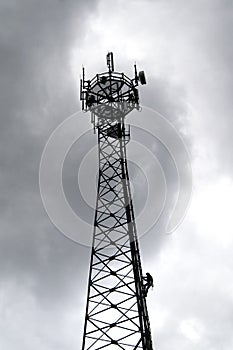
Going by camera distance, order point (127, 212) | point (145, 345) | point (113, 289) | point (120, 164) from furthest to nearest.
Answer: point (120, 164) < point (127, 212) < point (113, 289) < point (145, 345)

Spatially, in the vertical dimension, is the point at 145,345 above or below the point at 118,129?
below

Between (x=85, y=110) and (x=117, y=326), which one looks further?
(x=85, y=110)

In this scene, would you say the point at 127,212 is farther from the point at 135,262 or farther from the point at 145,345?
the point at 145,345

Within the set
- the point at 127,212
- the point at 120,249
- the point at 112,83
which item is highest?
the point at 112,83

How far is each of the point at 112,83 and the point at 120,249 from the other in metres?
10.4

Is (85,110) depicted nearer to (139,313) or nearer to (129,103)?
(129,103)

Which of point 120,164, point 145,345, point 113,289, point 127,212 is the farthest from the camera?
point 120,164

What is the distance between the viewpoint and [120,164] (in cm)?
2712

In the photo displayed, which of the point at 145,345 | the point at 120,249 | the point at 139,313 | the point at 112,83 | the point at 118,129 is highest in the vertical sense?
the point at 112,83

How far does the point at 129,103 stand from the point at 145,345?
45.7 feet

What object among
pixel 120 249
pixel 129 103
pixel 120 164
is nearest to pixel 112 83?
pixel 129 103

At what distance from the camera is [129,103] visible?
28.0 m

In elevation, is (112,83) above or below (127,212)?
above

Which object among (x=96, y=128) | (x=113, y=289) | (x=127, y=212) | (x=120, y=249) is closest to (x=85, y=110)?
(x=96, y=128)
